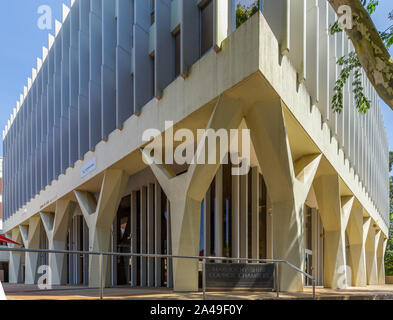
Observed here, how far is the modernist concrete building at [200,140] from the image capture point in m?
13.6

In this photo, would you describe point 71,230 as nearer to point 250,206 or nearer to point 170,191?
point 250,206

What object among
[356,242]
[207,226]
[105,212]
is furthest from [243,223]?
[356,242]

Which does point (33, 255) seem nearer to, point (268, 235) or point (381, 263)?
point (268, 235)

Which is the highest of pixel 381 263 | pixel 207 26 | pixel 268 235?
pixel 207 26

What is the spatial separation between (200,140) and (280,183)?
294 centimetres

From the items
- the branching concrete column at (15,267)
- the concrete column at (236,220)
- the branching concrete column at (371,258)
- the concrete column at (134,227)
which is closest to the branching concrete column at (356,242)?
the branching concrete column at (371,258)

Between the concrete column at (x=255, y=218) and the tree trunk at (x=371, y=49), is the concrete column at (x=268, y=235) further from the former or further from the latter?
the tree trunk at (x=371, y=49)

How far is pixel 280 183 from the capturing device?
46.0 feet

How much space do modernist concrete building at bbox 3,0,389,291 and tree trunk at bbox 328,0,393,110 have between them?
3.41 meters

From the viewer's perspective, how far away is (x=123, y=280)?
27.1 m

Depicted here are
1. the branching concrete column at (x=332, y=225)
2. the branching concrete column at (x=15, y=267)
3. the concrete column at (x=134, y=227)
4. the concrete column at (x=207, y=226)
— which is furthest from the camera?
the branching concrete column at (x=15, y=267)

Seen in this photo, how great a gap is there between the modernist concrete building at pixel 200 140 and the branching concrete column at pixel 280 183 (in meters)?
0.04

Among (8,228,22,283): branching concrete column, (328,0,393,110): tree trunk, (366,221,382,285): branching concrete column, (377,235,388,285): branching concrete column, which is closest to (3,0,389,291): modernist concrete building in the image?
(366,221,382,285): branching concrete column
